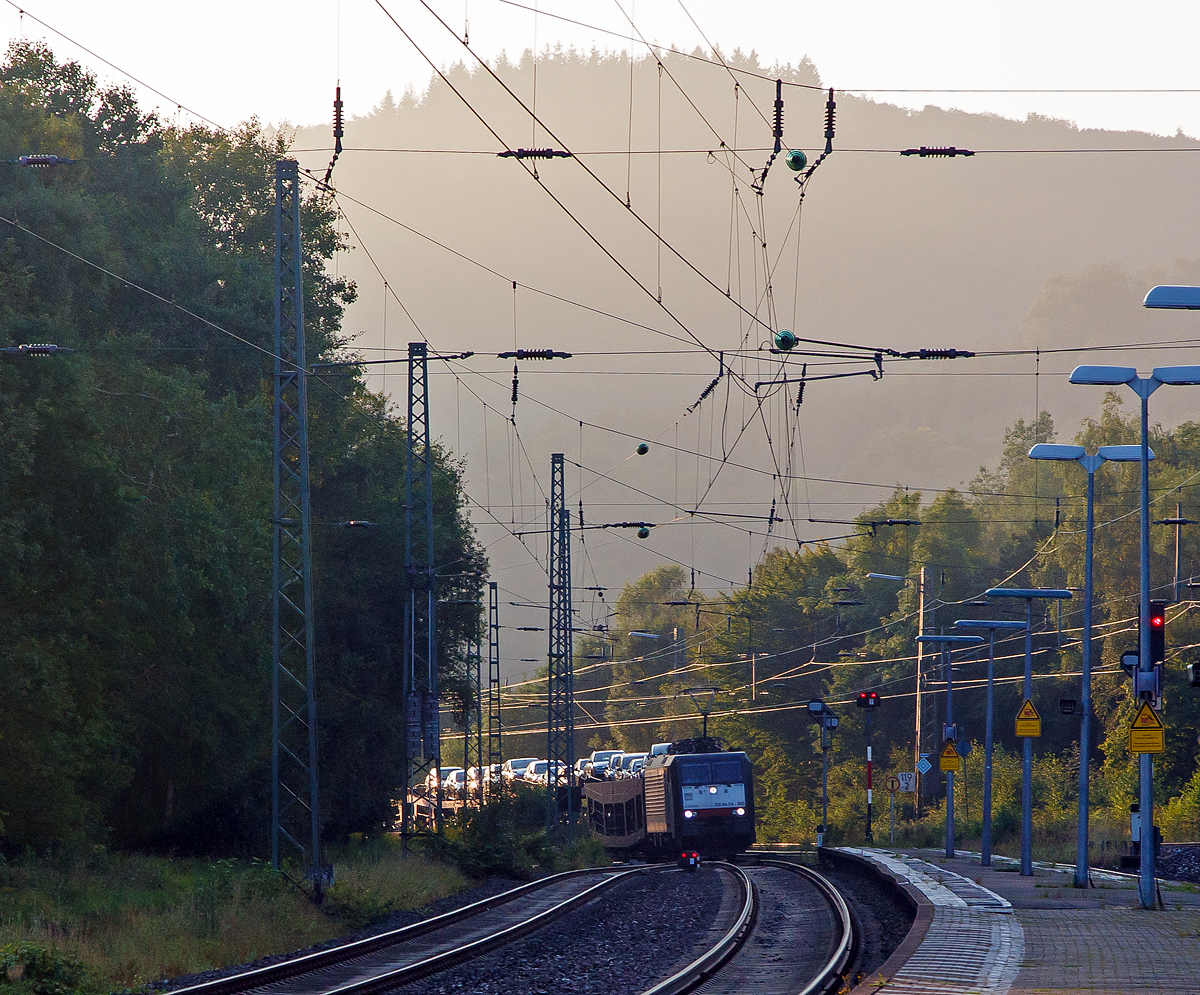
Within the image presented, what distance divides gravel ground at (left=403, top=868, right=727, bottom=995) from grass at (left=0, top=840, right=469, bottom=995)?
305cm

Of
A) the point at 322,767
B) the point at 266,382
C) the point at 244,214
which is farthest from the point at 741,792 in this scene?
the point at 244,214

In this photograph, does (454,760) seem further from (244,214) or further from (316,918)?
(316,918)

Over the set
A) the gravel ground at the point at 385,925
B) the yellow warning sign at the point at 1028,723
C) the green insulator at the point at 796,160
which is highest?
the green insulator at the point at 796,160

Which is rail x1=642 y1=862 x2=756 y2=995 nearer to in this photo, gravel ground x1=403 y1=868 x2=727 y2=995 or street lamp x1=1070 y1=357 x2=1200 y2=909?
gravel ground x1=403 y1=868 x2=727 y2=995

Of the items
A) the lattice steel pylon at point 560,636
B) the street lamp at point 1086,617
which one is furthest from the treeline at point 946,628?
the street lamp at point 1086,617

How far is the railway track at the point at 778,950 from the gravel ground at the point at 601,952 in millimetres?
490

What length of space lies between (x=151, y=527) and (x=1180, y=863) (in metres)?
26.3

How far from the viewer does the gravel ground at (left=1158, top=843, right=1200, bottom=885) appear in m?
32.8

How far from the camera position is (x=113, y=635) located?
2866 cm

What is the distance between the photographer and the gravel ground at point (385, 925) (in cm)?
1502

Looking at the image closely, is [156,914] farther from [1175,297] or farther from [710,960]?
[1175,297]

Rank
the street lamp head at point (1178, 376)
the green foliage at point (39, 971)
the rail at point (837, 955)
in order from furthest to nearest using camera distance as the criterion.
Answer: the street lamp head at point (1178, 376), the rail at point (837, 955), the green foliage at point (39, 971)

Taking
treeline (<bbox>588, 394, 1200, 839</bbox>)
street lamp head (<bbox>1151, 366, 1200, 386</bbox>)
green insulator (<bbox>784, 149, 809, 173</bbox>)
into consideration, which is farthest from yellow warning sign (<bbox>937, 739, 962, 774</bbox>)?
green insulator (<bbox>784, 149, 809, 173</bbox>)

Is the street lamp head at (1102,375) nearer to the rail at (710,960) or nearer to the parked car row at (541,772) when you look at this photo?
the rail at (710,960)
